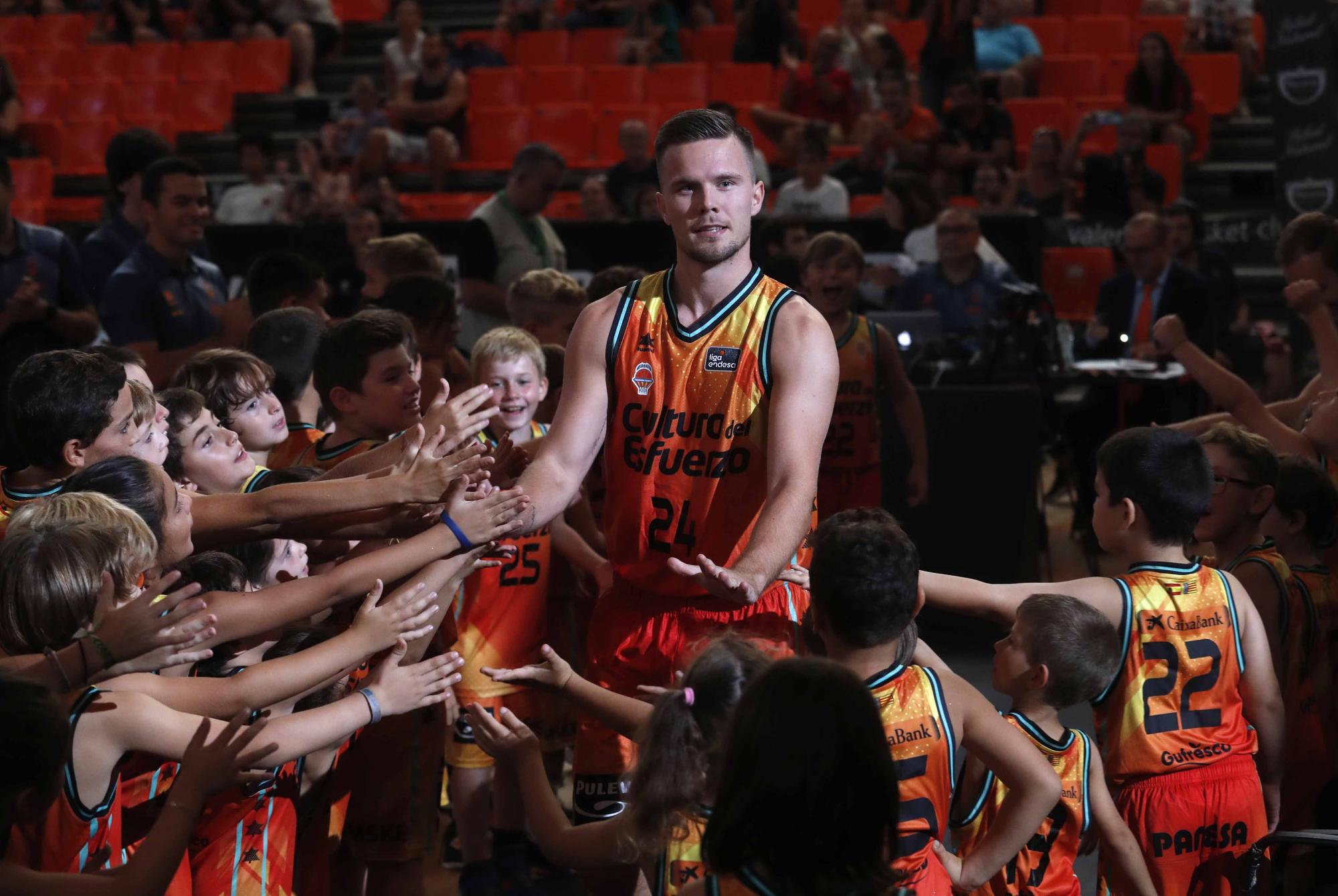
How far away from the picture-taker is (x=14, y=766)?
225 centimetres

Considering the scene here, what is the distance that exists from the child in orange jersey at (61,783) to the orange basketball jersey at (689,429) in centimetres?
99

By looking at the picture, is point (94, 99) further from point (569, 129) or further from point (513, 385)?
A: point (513, 385)

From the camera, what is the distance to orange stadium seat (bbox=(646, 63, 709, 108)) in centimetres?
1346

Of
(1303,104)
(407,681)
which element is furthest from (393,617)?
(1303,104)

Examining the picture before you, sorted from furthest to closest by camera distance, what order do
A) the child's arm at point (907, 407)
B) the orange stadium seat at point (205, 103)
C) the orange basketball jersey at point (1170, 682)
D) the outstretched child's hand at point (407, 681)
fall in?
the orange stadium seat at point (205, 103)
the child's arm at point (907, 407)
the orange basketball jersey at point (1170, 682)
the outstretched child's hand at point (407, 681)

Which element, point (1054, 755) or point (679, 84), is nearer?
point (1054, 755)

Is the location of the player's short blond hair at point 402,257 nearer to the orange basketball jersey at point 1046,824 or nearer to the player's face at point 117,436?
the player's face at point 117,436

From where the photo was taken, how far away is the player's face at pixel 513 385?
464cm

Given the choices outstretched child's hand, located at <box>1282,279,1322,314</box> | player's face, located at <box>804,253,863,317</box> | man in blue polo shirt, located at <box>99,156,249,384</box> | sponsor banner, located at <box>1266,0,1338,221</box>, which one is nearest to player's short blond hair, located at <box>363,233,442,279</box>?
man in blue polo shirt, located at <box>99,156,249,384</box>

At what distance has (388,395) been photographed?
422cm

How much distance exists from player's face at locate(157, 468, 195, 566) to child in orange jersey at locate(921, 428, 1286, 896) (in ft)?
5.56

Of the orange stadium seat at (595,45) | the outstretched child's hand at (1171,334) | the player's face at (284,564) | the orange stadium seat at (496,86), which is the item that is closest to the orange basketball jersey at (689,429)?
the player's face at (284,564)

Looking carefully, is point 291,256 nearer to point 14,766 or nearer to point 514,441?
point 514,441

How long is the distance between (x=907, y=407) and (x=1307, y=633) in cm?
266
